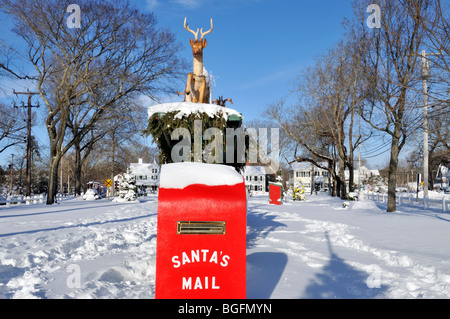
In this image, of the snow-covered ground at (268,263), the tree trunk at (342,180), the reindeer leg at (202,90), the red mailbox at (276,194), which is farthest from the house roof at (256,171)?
the reindeer leg at (202,90)

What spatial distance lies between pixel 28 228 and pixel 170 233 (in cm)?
797

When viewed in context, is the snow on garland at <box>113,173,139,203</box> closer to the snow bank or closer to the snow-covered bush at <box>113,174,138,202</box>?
the snow-covered bush at <box>113,174,138,202</box>

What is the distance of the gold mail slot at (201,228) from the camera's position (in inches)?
142

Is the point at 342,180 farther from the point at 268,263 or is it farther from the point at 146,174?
the point at 146,174

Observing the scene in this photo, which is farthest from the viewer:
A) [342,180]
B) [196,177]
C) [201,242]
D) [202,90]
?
[342,180]

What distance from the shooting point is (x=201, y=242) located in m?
3.60

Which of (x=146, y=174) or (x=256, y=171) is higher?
(x=256, y=171)

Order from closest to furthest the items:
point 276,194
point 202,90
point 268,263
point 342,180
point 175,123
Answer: point 175,123
point 268,263
point 202,90
point 276,194
point 342,180

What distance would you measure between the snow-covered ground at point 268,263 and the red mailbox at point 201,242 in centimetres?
100

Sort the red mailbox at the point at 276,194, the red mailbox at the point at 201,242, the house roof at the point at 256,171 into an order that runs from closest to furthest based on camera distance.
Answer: the red mailbox at the point at 201,242 → the red mailbox at the point at 276,194 → the house roof at the point at 256,171

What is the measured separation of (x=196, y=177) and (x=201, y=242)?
30.1 inches

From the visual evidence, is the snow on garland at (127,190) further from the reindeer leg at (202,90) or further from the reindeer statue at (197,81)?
the reindeer leg at (202,90)

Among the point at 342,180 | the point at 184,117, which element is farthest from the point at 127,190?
the point at 184,117

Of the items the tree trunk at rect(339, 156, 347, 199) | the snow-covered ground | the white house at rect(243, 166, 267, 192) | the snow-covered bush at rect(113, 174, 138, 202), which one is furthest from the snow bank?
the white house at rect(243, 166, 267, 192)
